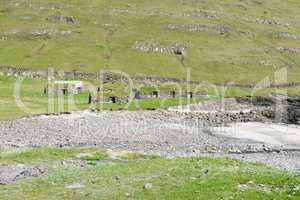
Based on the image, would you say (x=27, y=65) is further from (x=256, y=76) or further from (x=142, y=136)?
(x=142, y=136)

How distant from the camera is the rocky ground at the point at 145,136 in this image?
60562 millimetres

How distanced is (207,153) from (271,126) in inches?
1378

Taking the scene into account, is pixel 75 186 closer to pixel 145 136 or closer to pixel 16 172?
pixel 16 172

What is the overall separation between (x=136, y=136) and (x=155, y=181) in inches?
1291

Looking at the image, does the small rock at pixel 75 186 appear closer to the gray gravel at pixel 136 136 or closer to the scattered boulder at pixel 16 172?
the scattered boulder at pixel 16 172

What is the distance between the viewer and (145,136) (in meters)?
70.9

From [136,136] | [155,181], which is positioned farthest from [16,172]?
[136,136]

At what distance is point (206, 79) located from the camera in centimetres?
18100

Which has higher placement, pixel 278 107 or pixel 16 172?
pixel 278 107

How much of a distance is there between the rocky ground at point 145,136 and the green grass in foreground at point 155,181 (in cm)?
1004

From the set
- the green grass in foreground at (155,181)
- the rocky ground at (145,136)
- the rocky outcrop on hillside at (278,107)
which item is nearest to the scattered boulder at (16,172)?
the green grass in foreground at (155,181)

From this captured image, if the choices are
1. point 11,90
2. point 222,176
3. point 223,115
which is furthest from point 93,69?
point 222,176

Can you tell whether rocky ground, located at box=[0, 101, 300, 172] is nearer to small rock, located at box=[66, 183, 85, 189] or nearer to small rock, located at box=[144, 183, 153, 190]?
small rock, located at box=[144, 183, 153, 190]

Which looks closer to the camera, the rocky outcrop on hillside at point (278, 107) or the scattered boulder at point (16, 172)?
the scattered boulder at point (16, 172)
